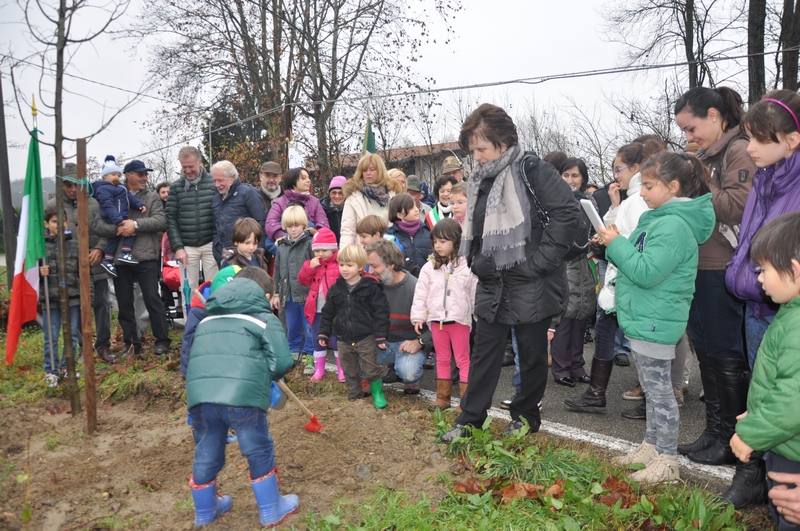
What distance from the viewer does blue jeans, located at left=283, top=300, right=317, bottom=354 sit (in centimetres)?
687

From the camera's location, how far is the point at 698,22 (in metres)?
17.1

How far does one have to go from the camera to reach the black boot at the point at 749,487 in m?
3.41

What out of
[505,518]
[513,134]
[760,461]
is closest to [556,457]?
[505,518]

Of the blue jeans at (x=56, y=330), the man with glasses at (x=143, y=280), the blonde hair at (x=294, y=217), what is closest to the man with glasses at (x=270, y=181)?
the man with glasses at (x=143, y=280)

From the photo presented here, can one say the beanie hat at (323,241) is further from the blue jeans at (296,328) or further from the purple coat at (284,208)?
the purple coat at (284,208)

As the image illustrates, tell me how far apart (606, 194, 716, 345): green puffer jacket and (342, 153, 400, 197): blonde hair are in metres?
3.60

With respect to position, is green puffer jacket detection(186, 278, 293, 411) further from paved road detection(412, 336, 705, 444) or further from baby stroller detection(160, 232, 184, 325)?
baby stroller detection(160, 232, 184, 325)

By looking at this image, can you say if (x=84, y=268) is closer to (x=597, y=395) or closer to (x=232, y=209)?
(x=232, y=209)

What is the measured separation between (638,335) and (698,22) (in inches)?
655

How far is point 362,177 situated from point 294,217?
0.91 m

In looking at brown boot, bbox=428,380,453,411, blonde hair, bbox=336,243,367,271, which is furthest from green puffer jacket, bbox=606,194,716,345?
blonde hair, bbox=336,243,367,271

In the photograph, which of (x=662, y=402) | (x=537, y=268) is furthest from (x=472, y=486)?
(x=537, y=268)

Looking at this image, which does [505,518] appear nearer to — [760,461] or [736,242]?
[760,461]

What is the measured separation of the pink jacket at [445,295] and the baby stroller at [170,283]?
4749 mm
